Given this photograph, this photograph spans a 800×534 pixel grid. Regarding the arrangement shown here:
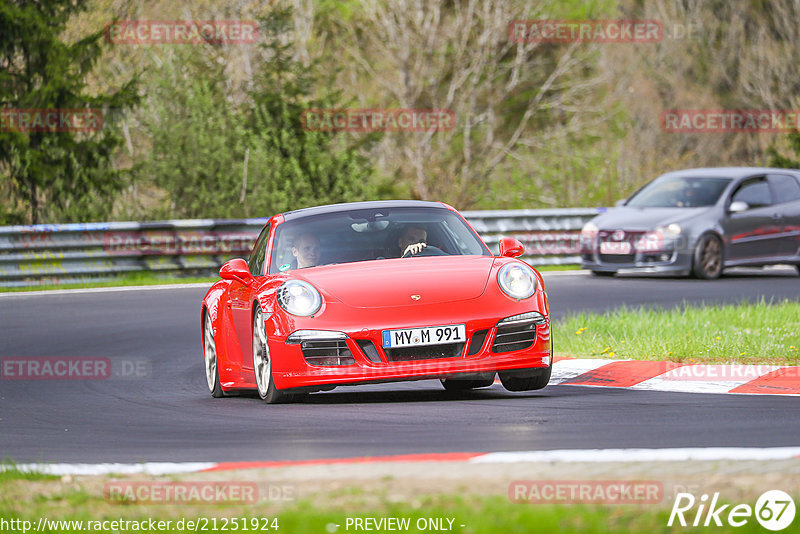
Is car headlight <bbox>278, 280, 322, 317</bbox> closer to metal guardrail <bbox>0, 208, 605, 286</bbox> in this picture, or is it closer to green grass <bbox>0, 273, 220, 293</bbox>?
green grass <bbox>0, 273, 220, 293</bbox>

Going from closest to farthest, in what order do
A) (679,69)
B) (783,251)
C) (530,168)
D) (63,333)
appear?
(63,333) < (783,251) < (530,168) < (679,69)

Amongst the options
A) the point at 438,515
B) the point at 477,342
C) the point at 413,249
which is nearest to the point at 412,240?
the point at 413,249

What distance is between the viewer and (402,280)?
9.10 meters

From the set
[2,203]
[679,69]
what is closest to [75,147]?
[2,203]

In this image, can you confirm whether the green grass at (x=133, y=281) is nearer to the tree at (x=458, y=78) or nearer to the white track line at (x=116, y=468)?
the tree at (x=458, y=78)

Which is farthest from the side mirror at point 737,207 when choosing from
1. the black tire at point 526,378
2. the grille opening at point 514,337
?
the grille opening at point 514,337

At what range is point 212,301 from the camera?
1086 centimetres

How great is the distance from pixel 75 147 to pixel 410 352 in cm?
1812

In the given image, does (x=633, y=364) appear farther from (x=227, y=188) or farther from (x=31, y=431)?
(x=227, y=188)

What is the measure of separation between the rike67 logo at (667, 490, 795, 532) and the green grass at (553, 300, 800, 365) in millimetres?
5821

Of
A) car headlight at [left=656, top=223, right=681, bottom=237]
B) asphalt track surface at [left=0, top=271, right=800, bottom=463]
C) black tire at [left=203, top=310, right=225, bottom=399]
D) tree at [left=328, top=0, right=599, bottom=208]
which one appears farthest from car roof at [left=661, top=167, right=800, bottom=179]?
black tire at [left=203, top=310, right=225, bottom=399]

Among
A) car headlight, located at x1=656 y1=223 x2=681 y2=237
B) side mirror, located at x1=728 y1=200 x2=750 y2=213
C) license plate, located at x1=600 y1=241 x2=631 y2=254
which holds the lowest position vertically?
license plate, located at x1=600 y1=241 x2=631 y2=254

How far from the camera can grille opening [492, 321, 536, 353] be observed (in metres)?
8.95

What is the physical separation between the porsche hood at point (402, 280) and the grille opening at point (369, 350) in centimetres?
22
